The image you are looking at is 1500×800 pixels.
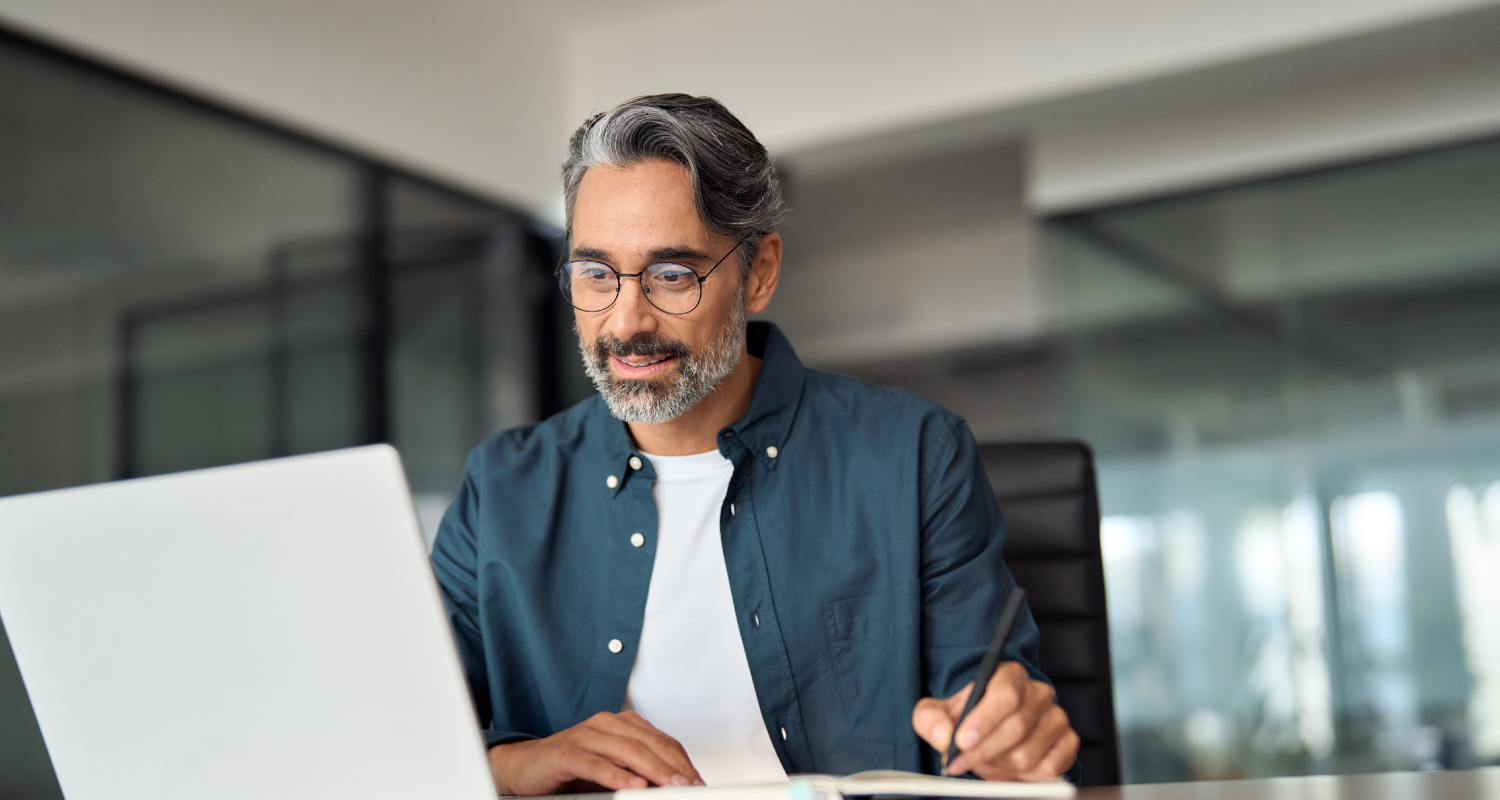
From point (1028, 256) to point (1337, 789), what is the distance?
131 inches

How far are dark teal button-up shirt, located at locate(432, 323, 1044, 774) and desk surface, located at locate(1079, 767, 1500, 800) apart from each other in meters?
0.32

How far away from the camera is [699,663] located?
134 centimetres

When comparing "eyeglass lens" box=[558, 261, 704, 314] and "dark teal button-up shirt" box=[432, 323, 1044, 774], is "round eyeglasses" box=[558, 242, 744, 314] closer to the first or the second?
"eyeglass lens" box=[558, 261, 704, 314]

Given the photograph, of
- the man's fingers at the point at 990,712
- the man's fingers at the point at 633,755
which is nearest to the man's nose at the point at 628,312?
the man's fingers at the point at 633,755

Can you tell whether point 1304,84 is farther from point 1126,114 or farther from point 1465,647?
point 1465,647

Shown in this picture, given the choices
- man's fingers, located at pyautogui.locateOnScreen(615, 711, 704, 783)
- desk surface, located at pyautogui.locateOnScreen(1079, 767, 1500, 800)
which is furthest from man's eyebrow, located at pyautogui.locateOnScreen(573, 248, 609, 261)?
desk surface, located at pyautogui.locateOnScreen(1079, 767, 1500, 800)

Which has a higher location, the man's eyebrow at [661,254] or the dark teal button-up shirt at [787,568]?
the man's eyebrow at [661,254]

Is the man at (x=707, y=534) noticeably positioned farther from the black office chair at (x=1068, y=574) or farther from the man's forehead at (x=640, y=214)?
the black office chair at (x=1068, y=574)

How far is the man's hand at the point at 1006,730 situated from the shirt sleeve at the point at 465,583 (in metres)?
0.65

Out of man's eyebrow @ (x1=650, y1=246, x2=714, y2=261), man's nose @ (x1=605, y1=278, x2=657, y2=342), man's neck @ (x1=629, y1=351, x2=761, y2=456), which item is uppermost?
man's eyebrow @ (x1=650, y1=246, x2=714, y2=261)

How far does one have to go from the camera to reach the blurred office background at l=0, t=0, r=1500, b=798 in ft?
9.38

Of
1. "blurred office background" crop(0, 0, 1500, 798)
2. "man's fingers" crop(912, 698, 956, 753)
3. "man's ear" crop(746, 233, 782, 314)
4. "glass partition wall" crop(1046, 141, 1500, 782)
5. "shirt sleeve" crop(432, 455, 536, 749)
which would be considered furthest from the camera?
"glass partition wall" crop(1046, 141, 1500, 782)

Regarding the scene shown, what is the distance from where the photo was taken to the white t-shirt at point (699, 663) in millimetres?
1300

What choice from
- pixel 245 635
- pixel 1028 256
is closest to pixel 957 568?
pixel 245 635
